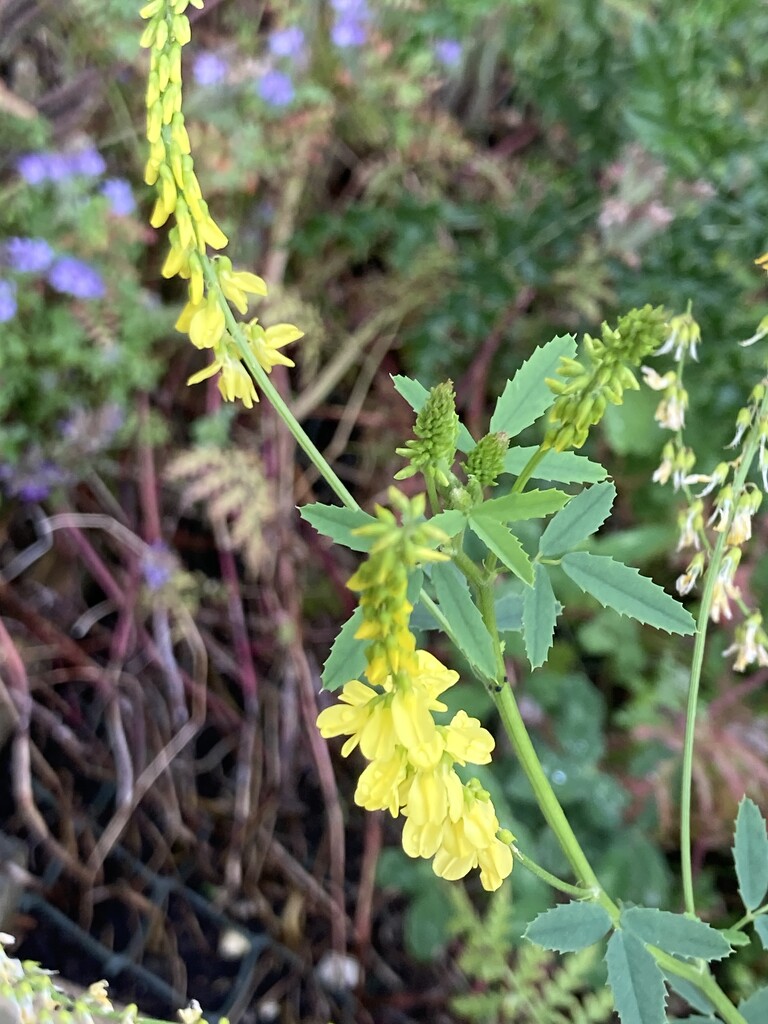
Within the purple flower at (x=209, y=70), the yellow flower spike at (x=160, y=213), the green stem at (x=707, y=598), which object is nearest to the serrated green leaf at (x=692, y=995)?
the green stem at (x=707, y=598)

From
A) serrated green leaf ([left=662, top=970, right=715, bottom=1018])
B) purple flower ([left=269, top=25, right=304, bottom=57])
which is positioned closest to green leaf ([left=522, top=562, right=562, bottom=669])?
serrated green leaf ([left=662, top=970, right=715, bottom=1018])

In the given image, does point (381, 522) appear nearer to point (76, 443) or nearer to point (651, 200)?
point (76, 443)

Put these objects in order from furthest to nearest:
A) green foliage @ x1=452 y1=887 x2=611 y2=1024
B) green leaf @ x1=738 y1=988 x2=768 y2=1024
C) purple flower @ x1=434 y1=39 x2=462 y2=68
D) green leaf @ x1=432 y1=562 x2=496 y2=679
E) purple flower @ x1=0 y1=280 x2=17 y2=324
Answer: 1. purple flower @ x1=434 y1=39 x2=462 y2=68
2. purple flower @ x1=0 y1=280 x2=17 y2=324
3. green foliage @ x1=452 y1=887 x2=611 y2=1024
4. green leaf @ x1=738 y1=988 x2=768 y2=1024
5. green leaf @ x1=432 y1=562 x2=496 y2=679

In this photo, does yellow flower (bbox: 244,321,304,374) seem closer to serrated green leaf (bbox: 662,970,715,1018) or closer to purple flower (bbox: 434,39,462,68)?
serrated green leaf (bbox: 662,970,715,1018)

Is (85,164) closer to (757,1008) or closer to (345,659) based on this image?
(345,659)

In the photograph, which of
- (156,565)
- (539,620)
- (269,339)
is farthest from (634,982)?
(156,565)
